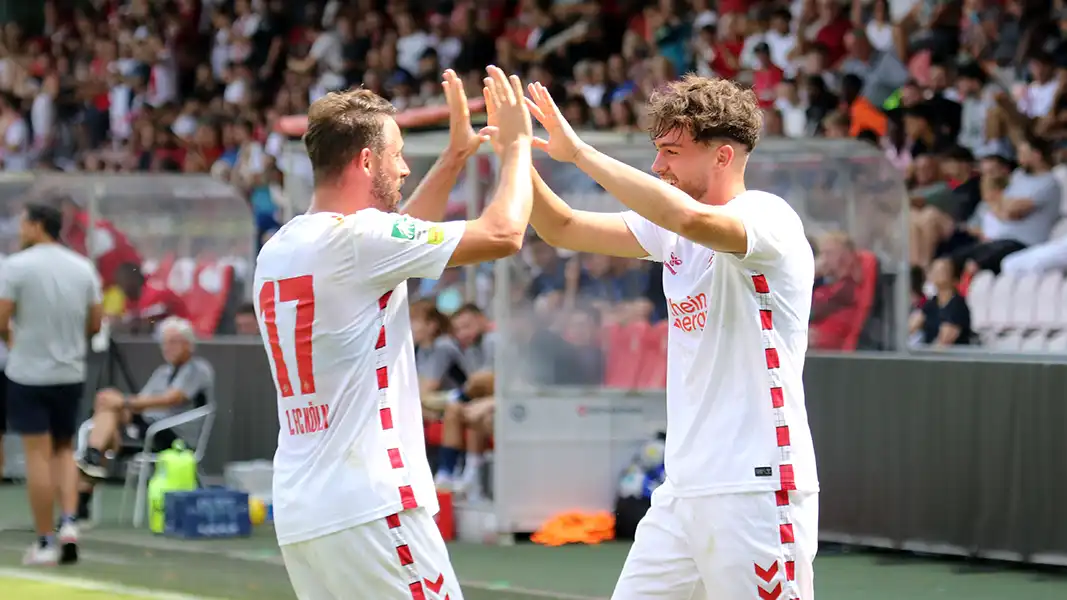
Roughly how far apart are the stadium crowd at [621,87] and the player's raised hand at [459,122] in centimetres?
692

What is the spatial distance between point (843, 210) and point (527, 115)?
7.93 m

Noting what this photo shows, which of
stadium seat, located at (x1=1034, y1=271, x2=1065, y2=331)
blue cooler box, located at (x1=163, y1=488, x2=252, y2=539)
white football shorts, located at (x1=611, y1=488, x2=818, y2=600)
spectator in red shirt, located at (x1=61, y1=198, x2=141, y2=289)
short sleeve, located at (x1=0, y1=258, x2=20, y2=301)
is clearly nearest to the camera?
white football shorts, located at (x1=611, y1=488, x2=818, y2=600)

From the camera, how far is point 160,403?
13430 mm

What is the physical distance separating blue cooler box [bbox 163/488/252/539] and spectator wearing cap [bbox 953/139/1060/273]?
5910 mm

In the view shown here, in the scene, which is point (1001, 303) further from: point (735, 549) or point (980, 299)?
point (735, 549)

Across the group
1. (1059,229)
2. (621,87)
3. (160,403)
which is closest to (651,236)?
(160,403)

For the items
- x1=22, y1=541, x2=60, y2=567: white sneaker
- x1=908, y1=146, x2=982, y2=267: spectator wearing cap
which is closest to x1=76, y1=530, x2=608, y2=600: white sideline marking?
x1=22, y1=541, x2=60, y2=567: white sneaker

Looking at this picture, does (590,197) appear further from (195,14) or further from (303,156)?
(195,14)

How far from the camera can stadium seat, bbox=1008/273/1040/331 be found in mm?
12820

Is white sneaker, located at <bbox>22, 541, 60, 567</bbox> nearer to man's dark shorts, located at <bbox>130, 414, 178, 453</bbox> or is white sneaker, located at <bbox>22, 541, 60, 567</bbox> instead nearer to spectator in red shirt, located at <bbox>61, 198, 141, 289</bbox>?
man's dark shorts, located at <bbox>130, 414, 178, 453</bbox>

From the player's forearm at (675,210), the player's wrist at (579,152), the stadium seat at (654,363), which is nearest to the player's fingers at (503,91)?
the player's wrist at (579,152)

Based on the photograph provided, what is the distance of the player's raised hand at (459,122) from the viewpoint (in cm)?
512

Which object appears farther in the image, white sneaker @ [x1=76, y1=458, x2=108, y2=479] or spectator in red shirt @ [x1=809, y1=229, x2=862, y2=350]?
white sneaker @ [x1=76, y1=458, x2=108, y2=479]

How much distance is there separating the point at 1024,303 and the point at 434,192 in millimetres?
8510
